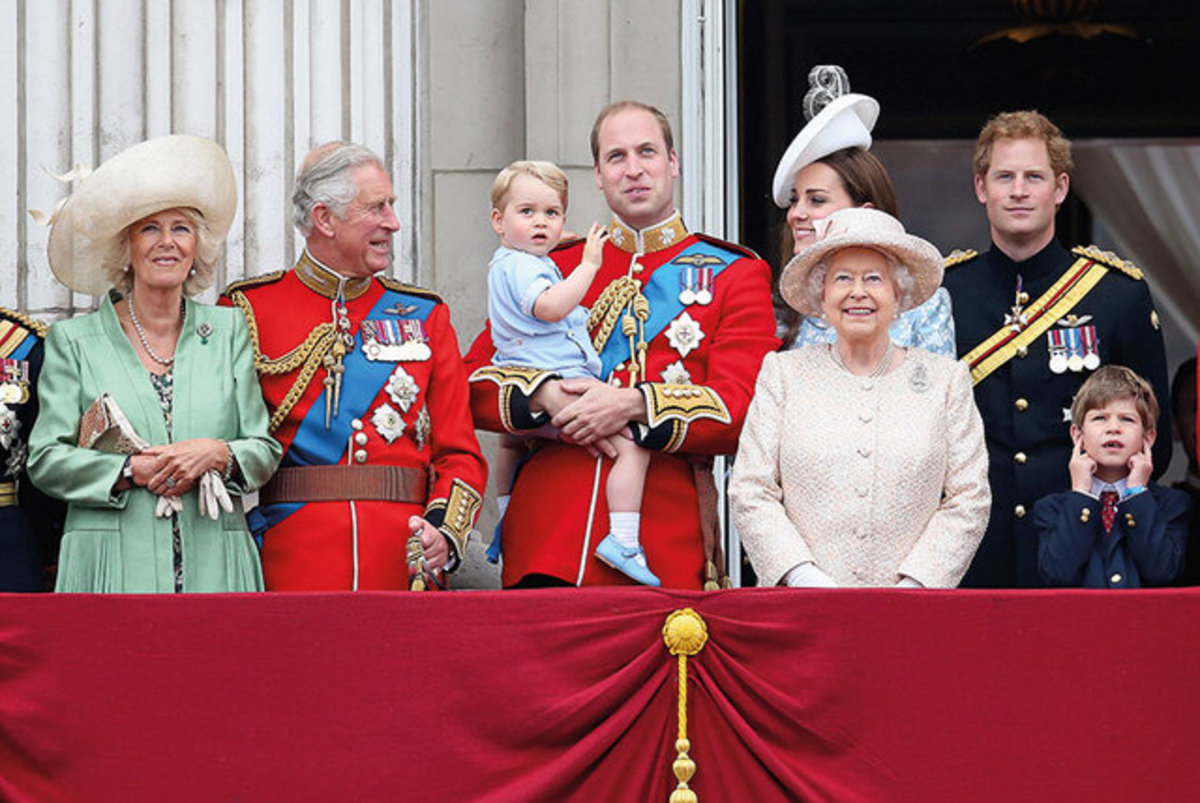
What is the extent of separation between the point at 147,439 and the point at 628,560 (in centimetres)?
113

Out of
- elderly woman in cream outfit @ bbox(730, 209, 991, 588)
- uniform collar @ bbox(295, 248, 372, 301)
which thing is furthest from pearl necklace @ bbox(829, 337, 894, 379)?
uniform collar @ bbox(295, 248, 372, 301)

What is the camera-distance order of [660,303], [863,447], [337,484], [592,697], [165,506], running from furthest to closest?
[660,303] → [337,484] → [165,506] → [863,447] → [592,697]

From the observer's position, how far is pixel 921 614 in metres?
5.19

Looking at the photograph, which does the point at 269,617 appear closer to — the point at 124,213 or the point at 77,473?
the point at 77,473

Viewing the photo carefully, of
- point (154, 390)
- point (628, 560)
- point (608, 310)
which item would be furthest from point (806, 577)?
point (154, 390)

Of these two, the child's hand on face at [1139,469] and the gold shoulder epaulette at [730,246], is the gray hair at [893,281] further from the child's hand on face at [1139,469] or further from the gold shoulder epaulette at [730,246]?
the child's hand on face at [1139,469]

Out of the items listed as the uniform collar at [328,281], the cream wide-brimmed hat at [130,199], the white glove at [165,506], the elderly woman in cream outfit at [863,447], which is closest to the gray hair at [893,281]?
the elderly woman in cream outfit at [863,447]

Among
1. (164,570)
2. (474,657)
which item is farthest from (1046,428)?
(164,570)

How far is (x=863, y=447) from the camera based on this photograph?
562 centimetres

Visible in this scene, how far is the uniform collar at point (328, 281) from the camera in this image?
6.17 metres

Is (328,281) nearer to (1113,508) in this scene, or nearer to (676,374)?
(676,374)

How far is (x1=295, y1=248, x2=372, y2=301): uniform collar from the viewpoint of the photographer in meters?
6.17

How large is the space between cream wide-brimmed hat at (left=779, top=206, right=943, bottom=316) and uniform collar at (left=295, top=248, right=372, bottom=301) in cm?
106

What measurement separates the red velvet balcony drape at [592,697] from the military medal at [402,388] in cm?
85
